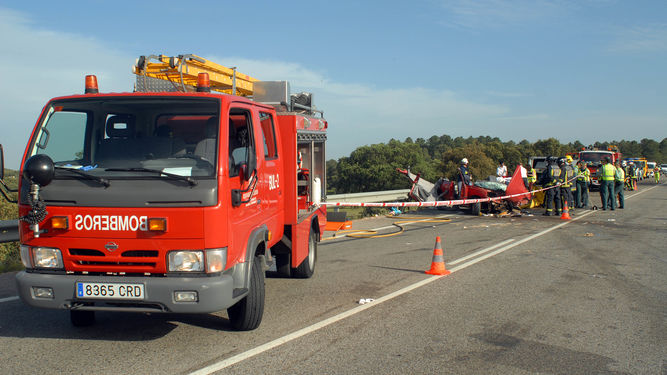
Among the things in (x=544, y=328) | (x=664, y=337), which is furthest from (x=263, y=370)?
(x=664, y=337)

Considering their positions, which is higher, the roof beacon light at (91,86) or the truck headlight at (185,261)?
the roof beacon light at (91,86)

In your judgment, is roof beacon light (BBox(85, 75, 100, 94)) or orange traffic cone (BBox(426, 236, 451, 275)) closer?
roof beacon light (BBox(85, 75, 100, 94))

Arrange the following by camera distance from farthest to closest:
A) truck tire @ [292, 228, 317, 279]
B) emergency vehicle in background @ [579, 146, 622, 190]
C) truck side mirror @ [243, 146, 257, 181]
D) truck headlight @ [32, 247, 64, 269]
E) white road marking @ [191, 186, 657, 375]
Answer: emergency vehicle in background @ [579, 146, 622, 190] → truck tire @ [292, 228, 317, 279] → truck side mirror @ [243, 146, 257, 181] → truck headlight @ [32, 247, 64, 269] → white road marking @ [191, 186, 657, 375]

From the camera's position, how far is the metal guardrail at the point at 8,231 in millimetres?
7465

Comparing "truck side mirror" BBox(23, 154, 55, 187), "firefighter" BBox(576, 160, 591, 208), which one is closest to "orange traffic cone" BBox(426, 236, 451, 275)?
"truck side mirror" BBox(23, 154, 55, 187)

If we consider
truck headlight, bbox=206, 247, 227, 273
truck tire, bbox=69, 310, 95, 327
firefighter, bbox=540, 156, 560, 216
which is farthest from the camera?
firefighter, bbox=540, 156, 560, 216

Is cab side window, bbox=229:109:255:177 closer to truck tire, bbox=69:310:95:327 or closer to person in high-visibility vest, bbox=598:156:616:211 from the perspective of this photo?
truck tire, bbox=69:310:95:327

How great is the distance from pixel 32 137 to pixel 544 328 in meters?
5.38

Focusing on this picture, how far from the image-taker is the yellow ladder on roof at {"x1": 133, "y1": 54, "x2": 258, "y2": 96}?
6.65 metres

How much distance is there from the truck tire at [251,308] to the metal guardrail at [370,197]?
1212 cm

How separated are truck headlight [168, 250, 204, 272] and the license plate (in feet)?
1.01

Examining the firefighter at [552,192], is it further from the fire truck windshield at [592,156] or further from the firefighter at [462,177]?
the fire truck windshield at [592,156]

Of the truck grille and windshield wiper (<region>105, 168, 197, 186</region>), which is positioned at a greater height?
windshield wiper (<region>105, 168, 197, 186</region>)

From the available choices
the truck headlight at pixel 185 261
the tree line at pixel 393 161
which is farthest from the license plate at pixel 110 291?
the tree line at pixel 393 161
